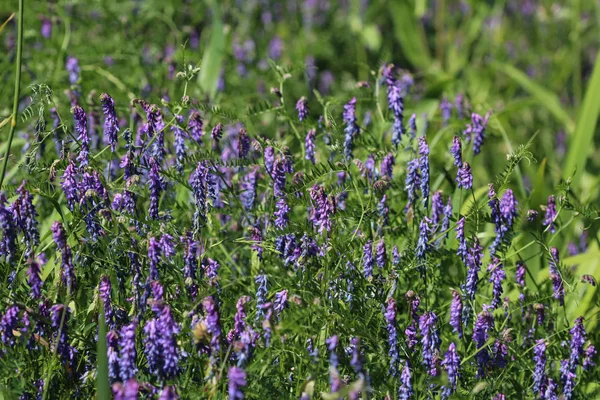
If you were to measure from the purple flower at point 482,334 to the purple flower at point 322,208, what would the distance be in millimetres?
449

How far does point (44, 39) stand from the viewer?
169 inches

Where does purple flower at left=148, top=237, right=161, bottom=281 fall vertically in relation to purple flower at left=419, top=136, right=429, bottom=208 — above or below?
below

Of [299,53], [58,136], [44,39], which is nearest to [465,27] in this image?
[299,53]

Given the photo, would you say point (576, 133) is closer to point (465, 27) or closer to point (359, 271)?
point (359, 271)

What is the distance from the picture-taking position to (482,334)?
2180 mm

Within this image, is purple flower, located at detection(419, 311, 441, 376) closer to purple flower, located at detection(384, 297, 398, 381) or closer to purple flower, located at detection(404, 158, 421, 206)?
purple flower, located at detection(384, 297, 398, 381)

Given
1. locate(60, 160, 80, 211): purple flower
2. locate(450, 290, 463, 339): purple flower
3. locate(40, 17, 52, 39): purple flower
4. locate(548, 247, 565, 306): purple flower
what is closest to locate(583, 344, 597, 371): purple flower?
locate(548, 247, 565, 306): purple flower

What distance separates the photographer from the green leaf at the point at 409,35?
5.72m

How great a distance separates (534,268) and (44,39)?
2.68 m

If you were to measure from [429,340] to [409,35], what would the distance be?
3915mm

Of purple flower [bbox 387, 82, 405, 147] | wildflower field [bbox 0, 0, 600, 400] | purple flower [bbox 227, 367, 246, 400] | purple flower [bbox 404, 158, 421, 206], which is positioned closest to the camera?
purple flower [bbox 227, 367, 246, 400]

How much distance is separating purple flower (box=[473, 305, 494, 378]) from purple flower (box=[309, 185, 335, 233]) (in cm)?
45

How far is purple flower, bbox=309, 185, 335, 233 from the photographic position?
7.18 feet

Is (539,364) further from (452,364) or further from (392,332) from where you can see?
(392,332)
